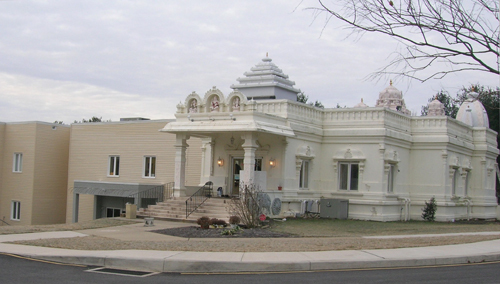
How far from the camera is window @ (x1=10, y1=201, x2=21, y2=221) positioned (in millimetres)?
37750

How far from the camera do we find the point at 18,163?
38312 millimetres

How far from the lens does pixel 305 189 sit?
91.7 ft

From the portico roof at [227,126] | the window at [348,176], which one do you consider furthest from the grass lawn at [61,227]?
the window at [348,176]

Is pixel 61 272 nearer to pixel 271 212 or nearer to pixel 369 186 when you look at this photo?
pixel 271 212

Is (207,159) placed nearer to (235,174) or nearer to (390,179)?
(235,174)

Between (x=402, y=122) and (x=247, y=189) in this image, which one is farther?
(x=402, y=122)

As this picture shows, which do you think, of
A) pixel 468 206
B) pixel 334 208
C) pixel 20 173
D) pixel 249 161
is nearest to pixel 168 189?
pixel 249 161

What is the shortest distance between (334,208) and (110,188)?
40.6ft

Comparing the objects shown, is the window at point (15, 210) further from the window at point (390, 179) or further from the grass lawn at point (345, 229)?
the window at point (390, 179)

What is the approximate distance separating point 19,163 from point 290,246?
28043 mm

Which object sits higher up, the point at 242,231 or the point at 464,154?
the point at 464,154

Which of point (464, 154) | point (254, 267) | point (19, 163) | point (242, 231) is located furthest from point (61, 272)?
Result: point (19, 163)

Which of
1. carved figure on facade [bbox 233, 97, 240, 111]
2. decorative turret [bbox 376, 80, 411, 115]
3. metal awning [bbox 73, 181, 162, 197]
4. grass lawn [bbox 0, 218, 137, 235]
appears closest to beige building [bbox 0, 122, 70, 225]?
metal awning [bbox 73, 181, 162, 197]

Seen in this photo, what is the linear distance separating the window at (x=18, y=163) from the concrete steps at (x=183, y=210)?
16.0 meters
